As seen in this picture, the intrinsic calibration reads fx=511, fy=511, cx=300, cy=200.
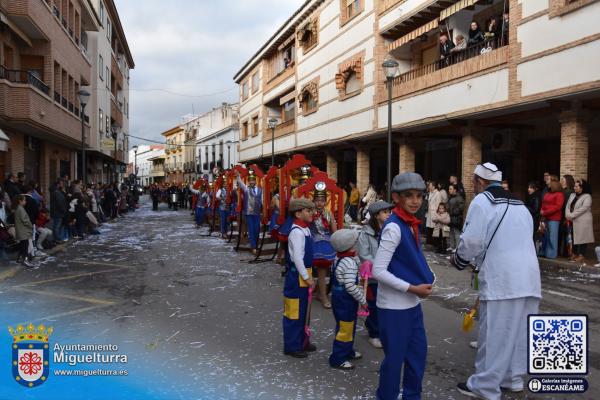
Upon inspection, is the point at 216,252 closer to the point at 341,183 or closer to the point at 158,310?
the point at 158,310

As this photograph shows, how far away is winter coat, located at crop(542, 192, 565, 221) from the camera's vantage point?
11492mm

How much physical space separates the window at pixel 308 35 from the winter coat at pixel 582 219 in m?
18.5

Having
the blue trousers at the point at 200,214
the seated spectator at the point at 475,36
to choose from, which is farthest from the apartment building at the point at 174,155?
the seated spectator at the point at 475,36

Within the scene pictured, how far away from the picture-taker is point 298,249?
521cm

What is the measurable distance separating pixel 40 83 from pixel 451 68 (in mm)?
13868

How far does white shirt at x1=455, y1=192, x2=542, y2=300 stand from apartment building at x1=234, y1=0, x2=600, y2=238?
884 centimetres

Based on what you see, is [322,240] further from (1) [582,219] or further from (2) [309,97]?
(2) [309,97]

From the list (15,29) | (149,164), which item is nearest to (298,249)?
(15,29)

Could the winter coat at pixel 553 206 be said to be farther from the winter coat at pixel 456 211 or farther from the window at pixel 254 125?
the window at pixel 254 125

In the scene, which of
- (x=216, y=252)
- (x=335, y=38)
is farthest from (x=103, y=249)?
(x=335, y=38)

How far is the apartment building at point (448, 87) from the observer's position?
12242 millimetres

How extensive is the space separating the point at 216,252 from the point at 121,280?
4.21 m

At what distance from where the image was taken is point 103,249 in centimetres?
1395

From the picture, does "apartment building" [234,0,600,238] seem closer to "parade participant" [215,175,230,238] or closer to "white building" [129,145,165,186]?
"parade participant" [215,175,230,238]
